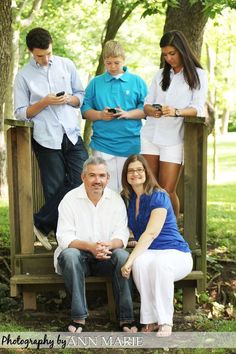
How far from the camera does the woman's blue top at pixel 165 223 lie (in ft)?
15.5

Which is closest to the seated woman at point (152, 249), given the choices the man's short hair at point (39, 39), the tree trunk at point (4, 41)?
the man's short hair at point (39, 39)

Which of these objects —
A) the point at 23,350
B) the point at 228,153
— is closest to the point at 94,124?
the point at 23,350

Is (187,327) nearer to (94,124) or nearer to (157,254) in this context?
(157,254)

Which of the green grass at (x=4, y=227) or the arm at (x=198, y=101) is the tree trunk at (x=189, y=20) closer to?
the arm at (x=198, y=101)

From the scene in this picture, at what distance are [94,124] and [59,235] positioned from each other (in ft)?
3.91

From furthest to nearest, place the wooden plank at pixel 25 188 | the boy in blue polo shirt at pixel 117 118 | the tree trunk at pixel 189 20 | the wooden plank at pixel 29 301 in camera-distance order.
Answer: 1. the tree trunk at pixel 189 20
2. the boy in blue polo shirt at pixel 117 118
3. the wooden plank at pixel 29 301
4. the wooden plank at pixel 25 188

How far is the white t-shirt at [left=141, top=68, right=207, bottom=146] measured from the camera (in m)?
5.07

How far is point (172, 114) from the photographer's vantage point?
492 cm

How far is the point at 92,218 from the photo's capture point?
15.7 ft

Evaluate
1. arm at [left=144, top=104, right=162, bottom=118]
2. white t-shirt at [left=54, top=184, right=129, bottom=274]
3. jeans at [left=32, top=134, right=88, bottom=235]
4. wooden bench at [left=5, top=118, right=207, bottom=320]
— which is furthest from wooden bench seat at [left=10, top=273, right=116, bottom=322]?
arm at [left=144, top=104, right=162, bottom=118]

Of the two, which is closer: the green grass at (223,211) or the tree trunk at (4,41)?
the tree trunk at (4,41)

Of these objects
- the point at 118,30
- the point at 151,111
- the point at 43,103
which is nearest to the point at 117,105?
the point at 151,111

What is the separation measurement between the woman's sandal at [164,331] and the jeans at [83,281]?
0.80 feet

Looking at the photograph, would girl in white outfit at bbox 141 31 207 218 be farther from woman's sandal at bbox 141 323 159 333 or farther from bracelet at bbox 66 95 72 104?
woman's sandal at bbox 141 323 159 333
